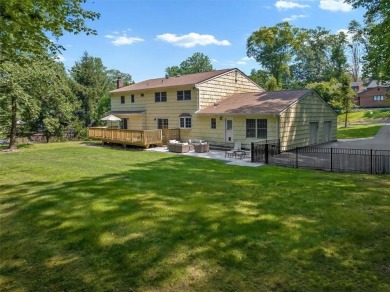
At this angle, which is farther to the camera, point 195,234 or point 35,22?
point 35,22

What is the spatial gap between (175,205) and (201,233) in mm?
1993

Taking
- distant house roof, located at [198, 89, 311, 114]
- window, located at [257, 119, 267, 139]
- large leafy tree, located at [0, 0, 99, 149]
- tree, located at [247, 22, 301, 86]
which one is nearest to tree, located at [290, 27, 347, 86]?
tree, located at [247, 22, 301, 86]

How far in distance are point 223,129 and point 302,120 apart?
18.4 ft

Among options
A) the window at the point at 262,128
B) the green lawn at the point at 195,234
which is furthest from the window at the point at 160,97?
the green lawn at the point at 195,234

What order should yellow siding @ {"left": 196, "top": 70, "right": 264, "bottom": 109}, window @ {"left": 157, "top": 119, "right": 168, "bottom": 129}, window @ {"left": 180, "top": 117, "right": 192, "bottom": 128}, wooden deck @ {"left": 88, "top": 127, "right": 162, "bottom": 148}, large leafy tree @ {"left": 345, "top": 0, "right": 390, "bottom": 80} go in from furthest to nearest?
window @ {"left": 157, "top": 119, "right": 168, "bottom": 129}, window @ {"left": 180, "top": 117, "right": 192, "bottom": 128}, yellow siding @ {"left": 196, "top": 70, "right": 264, "bottom": 109}, wooden deck @ {"left": 88, "top": 127, "right": 162, "bottom": 148}, large leafy tree @ {"left": 345, "top": 0, "right": 390, "bottom": 80}

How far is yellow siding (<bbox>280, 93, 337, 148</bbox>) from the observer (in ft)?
63.6

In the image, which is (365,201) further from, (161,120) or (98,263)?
(161,120)

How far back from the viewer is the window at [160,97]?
86.9 ft

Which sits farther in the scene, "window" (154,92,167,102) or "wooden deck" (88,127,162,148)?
"window" (154,92,167,102)

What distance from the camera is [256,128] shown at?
65.8ft

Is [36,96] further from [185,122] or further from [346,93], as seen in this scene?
[346,93]

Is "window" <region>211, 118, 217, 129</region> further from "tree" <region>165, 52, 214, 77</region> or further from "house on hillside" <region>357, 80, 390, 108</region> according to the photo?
"house on hillside" <region>357, 80, 390, 108</region>

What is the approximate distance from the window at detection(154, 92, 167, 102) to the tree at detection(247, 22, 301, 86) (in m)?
27.7

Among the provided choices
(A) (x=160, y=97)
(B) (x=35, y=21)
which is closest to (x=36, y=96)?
(A) (x=160, y=97)
